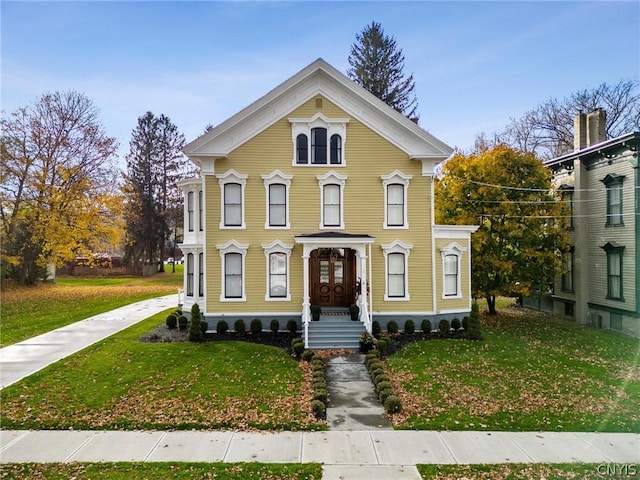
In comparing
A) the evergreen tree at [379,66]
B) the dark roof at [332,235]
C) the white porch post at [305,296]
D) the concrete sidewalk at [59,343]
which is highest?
the evergreen tree at [379,66]

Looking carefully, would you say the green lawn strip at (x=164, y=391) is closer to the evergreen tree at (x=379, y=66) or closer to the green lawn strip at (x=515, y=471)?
the green lawn strip at (x=515, y=471)

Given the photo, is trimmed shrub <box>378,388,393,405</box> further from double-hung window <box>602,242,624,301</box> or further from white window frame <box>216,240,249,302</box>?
double-hung window <box>602,242,624,301</box>

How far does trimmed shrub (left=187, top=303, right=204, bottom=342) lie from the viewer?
17.2 meters

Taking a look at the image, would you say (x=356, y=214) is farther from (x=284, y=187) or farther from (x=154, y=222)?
(x=154, y=222)

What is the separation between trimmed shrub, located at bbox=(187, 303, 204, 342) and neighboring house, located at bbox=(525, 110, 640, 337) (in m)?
19.7

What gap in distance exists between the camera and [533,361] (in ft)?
49.6

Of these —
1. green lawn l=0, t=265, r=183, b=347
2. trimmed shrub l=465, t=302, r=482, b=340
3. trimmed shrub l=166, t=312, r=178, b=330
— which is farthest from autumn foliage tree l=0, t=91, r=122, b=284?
trimmed shrub l=465, t=302, r=482, b=340

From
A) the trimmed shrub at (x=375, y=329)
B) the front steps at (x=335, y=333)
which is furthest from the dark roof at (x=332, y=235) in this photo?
the trimmed shrub at (x=375, y=329)

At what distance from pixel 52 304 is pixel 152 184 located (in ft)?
85.7

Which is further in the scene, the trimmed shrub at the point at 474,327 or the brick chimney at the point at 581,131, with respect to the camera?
the brick chimney at the point at 581,131

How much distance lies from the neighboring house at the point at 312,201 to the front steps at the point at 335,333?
3.02ft

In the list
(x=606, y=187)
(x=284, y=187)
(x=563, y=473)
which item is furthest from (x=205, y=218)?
(x=606, y=187)

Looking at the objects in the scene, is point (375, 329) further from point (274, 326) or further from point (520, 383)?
point (520, 383)

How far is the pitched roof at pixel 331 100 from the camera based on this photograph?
18375mm
